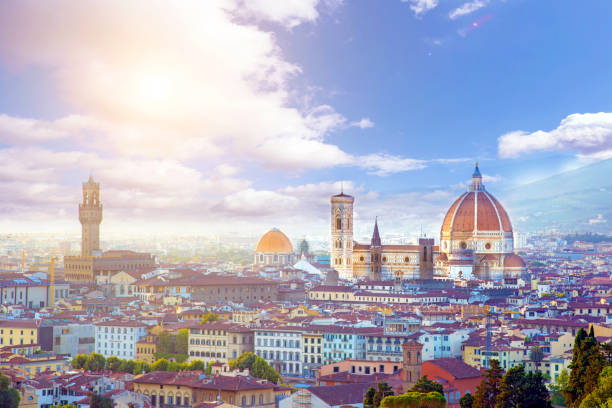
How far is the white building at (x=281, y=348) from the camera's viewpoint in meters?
44.9

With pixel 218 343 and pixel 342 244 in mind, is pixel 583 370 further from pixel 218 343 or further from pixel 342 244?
pixel 342 244

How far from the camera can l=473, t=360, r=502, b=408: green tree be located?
2680cm

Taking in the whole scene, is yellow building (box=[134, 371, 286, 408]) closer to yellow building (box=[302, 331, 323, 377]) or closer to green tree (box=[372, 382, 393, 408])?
green tree (box=[372, 382, 393, 408])

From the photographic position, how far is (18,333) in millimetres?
48156

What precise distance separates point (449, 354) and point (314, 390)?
1225 cm

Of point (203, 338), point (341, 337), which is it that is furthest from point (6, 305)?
point (341, 337)

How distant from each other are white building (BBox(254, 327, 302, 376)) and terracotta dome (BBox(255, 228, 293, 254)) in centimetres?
7220

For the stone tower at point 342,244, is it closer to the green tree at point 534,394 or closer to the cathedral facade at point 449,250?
the cathedral facade at point 449,250

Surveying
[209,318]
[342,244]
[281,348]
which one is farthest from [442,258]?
[281,348]

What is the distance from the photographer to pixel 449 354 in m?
43.2

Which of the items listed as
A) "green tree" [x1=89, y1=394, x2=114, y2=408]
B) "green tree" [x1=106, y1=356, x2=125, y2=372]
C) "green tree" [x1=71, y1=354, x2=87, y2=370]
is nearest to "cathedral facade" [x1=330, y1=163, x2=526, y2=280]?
"green tree" [x1=106, y1=356, x2=125, y2=372]

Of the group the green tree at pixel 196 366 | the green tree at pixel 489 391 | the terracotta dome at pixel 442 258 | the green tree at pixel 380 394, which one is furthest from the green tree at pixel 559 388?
the terracotta dome at pixel 442 258

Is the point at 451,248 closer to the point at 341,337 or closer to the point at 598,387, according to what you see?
the point at 341,337

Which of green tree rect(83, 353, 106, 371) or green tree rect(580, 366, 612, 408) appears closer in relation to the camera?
green tree rect(580, 366, 612, 408)
